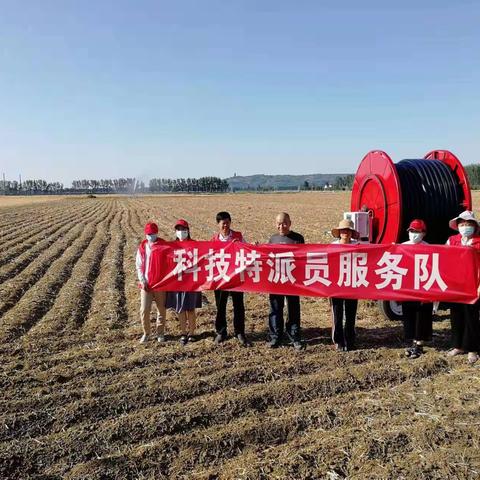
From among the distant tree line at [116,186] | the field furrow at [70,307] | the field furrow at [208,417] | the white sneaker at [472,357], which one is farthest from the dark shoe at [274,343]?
the distant tree line at [116,186]

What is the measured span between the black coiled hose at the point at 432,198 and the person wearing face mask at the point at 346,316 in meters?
1.35

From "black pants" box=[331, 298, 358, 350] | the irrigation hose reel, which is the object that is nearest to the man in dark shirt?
"black pants" box=[331, 298, 358, 350]

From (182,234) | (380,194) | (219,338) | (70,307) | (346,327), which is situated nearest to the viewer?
(346,327)

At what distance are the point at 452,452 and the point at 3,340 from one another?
5801 millimetres

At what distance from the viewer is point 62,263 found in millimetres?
13102

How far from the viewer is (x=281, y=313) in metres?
6.49

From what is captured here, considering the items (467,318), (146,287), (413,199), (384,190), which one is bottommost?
(467,318)

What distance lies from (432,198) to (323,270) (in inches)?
93.6

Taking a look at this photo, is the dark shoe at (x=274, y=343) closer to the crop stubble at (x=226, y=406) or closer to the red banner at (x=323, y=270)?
the crop stubble at (x=226, y=406)

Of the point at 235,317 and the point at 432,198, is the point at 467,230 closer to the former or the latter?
A: the point at 432,198

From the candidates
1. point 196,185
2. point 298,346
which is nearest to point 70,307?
point 298,346

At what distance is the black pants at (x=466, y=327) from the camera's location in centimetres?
582

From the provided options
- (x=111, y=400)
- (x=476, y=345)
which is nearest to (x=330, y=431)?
(x=111, y=400)

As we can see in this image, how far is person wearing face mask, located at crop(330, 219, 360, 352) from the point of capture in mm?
6227
